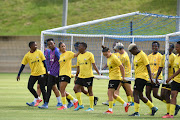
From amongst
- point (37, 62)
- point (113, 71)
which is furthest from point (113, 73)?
point (37, 62)

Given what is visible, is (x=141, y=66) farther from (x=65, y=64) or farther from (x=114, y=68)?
(x=65, y=64)

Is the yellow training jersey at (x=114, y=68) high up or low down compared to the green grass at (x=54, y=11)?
down

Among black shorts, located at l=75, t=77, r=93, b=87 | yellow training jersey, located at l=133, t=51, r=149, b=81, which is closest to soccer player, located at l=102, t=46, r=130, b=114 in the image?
yellow training jersey, located at l=133, t=51, r=149, b=81

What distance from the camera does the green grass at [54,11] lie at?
36406mm

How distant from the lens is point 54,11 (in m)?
39.7

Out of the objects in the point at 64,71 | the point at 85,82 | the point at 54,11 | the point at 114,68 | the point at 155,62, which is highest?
the point at 54,11

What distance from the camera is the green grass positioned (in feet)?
119

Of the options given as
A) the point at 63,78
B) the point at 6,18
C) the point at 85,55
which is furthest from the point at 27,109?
the point at 6,18

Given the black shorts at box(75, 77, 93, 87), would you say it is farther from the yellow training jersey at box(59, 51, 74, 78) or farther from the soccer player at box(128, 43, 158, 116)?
the soccer player at box(128, 43, 158, 116)

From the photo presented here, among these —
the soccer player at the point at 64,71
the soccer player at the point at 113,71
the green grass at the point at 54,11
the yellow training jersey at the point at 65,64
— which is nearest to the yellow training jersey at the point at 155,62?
the soccer player at the point at 113,71

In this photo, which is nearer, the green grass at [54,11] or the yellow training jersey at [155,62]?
the yellow training jersey at [155,62]

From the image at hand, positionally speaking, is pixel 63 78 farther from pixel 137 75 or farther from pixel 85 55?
pixel 137 75

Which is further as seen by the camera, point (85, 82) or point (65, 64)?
point (65, 64)

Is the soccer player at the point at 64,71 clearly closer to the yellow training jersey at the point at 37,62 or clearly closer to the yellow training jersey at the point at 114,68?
the yellow training jersey at the point at 37,62
